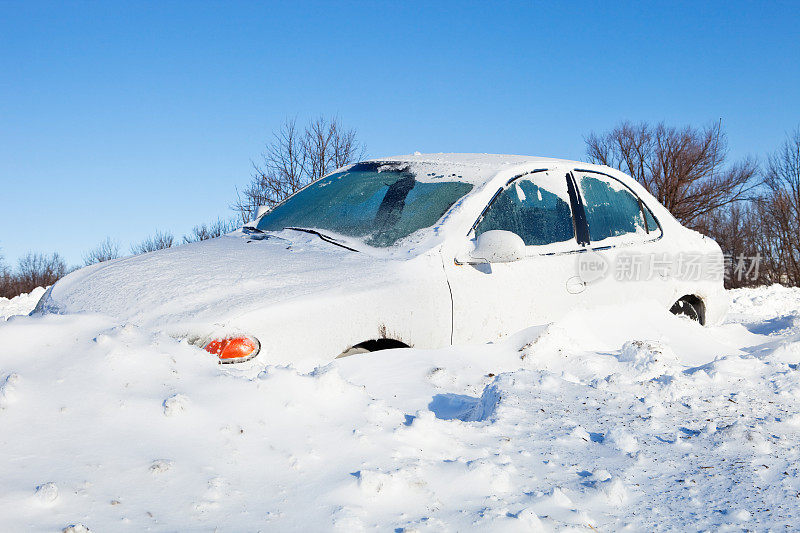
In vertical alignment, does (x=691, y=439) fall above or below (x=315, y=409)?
below

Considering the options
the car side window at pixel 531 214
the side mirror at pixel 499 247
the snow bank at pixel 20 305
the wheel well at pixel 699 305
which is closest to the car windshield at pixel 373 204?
the car side window at pixel 531 214

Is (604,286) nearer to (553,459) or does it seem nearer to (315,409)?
(553,459)

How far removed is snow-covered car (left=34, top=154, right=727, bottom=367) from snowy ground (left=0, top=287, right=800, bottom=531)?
335 mm

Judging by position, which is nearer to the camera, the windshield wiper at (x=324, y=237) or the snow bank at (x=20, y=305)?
the windshield wiper at (x=324, y=237)

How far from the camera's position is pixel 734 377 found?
3.19 metres

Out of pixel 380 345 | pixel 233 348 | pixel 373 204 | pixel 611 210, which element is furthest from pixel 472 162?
pixel 233 348

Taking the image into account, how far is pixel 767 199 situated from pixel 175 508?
112 feet

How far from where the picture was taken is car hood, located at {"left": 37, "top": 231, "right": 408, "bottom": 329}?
2.88 meters

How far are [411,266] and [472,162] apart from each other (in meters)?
1.29

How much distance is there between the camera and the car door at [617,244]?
13.7 ft

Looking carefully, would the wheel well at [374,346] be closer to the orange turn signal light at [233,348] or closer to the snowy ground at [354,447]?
the snowy ground at [354,447]

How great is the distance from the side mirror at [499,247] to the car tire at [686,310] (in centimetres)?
208

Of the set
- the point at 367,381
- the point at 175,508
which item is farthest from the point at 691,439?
the point at 175,508

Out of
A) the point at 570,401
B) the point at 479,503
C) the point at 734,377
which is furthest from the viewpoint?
the point at 734,377
